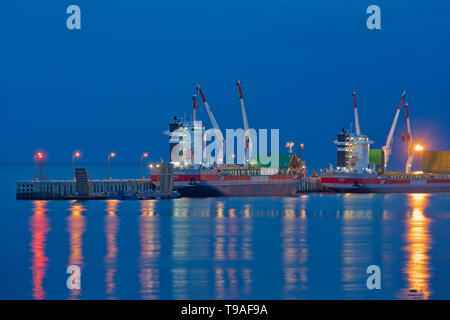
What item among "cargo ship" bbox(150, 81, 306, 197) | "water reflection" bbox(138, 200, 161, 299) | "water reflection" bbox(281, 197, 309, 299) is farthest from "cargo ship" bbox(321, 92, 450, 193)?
"water reflection" bbox(138, 200, 161, 299)

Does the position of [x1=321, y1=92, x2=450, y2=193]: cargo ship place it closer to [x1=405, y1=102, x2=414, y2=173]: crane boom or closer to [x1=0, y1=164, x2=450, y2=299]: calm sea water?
[x1=405, y1=102, x2=414, y2=173]: crane boom

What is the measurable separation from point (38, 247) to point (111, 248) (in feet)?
18.8

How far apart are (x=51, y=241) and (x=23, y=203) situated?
1662 inches

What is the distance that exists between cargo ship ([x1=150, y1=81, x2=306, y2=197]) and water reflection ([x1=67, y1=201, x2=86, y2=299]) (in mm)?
18945

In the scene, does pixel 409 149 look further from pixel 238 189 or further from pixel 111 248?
pixel 111 248

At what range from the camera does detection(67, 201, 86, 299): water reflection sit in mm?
44934

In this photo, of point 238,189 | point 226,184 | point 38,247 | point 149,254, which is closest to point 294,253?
point 149,254

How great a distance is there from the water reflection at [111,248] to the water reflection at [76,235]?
168 cm

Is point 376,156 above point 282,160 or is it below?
above

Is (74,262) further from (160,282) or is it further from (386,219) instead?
(386,219)

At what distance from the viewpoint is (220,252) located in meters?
50.1
